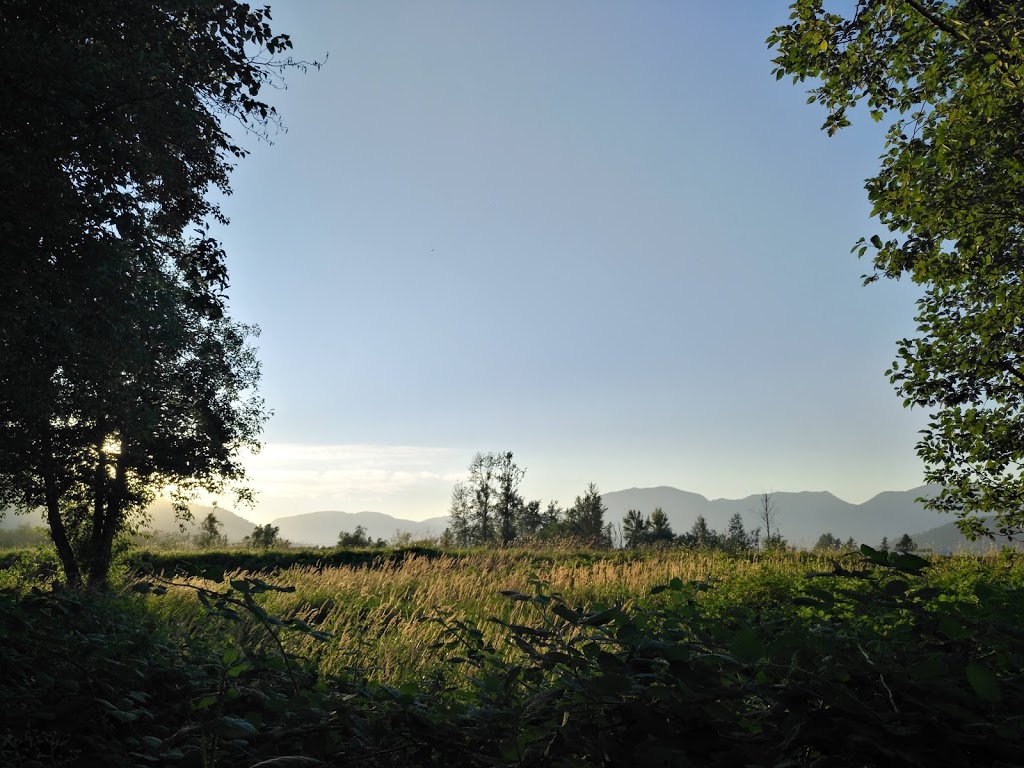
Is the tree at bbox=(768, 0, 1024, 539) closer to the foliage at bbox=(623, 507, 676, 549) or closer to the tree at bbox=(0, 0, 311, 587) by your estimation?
the tree at bbox=(0, 0, 311, 587)

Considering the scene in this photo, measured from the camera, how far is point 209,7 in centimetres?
675

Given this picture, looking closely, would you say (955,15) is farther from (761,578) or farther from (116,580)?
(116,580)

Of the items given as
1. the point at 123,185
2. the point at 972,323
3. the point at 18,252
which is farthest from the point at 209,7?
the point at 972,323

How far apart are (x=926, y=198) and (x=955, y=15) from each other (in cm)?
237

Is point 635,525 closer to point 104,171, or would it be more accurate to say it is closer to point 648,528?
point 648,528

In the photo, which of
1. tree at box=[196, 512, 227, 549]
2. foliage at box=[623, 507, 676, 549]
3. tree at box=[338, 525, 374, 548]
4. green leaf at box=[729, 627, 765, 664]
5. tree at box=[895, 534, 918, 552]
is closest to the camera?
green leaf at box=[729, 627, 765, 664]

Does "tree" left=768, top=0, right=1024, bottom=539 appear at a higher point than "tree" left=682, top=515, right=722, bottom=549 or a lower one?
higher

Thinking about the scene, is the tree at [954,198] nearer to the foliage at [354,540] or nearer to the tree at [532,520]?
the foliage at [354,540]

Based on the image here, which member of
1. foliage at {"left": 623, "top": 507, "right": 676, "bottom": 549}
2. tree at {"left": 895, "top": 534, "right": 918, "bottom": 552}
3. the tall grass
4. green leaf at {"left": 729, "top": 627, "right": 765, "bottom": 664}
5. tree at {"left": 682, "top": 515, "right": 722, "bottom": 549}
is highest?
foliage at {"left": 623, "top": 507, "right": 676, "bottom": 549}

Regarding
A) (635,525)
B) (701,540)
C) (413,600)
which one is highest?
(635,525)

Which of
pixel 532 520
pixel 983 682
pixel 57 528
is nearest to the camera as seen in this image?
pixel 983 682

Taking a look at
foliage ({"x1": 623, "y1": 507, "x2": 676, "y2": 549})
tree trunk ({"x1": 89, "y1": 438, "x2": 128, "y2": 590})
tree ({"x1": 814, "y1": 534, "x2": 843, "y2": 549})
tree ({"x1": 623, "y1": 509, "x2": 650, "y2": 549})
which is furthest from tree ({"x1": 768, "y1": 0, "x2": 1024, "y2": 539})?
tree ({"x1": 623, "y1": 509, "x2": 650, "y2": 549})

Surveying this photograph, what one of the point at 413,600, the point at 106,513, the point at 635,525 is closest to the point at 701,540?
the point at 413,600

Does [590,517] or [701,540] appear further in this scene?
[590,517]
